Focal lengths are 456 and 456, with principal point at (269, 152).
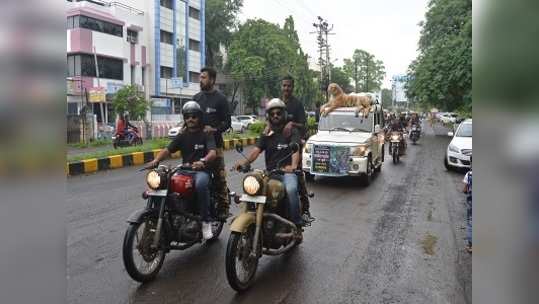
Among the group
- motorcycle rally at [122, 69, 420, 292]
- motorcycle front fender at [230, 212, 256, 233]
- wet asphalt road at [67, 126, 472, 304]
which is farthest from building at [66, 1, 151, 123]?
motorcycle front fender at [230, 212, 256, 233]

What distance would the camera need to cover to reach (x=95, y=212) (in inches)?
261

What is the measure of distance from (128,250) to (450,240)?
3815 millimetres

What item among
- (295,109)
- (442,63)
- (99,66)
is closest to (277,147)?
(295,109)

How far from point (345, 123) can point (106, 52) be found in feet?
77.0

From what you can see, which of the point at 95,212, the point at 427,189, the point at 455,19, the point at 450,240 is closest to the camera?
the point at 450,240

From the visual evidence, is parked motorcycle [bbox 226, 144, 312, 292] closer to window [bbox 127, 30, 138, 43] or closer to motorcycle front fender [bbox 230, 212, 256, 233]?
motorcycle front fender [bbox 230, 212, 256, 233]

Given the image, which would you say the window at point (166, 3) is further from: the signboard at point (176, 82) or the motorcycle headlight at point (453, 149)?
the motorcycle headlight at point (453, 149)

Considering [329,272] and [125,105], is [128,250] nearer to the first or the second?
[329,272]

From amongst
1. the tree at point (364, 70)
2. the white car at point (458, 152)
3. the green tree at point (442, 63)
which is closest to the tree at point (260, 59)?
the green tree at point (442, 63)

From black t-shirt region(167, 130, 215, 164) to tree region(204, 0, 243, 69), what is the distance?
4627 centimetres
